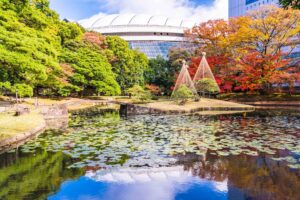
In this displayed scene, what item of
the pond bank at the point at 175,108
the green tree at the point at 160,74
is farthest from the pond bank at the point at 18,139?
the green tree at the point at 160,74

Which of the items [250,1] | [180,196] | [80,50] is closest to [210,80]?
[80,50]

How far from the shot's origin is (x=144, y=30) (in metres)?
63.5

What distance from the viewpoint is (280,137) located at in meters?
10.1

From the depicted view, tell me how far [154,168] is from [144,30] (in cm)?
5946

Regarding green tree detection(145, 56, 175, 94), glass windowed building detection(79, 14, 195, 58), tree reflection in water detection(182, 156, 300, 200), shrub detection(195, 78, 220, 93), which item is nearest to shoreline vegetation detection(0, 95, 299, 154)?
shrub detection(195, 78, 220, 93)

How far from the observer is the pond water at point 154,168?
510 centimetres

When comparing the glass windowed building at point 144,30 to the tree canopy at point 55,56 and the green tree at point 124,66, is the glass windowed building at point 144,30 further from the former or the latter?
the green tree at point 124,66

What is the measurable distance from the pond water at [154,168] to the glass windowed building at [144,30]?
50.2m

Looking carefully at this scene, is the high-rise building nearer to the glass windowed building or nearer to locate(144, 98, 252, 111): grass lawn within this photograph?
the glass windowed building

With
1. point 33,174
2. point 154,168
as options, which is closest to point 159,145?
A: point 154,168

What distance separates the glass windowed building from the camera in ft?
200

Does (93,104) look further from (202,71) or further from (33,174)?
(33,174)

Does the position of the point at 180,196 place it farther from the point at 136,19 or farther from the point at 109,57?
the point at 136,19

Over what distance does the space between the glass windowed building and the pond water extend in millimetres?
50235
